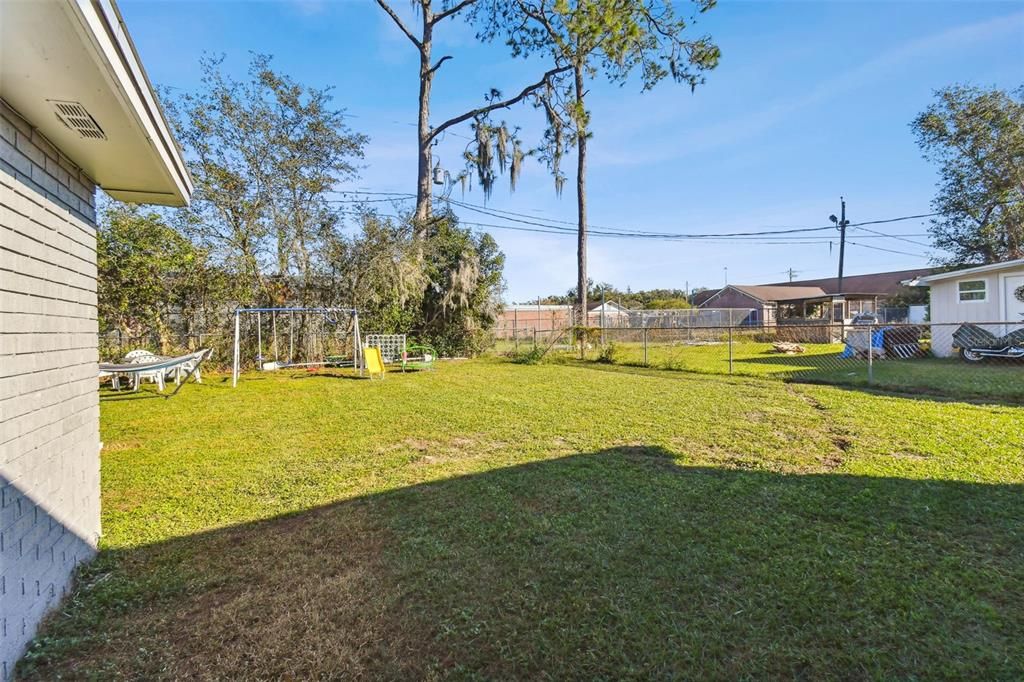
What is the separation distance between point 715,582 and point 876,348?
14.5 meters

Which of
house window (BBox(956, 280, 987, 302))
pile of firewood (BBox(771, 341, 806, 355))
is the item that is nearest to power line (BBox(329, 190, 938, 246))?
pile of firewood (BBox(771, 341, 806, 355))

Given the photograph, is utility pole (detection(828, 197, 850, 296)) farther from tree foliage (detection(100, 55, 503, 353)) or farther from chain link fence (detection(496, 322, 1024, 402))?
tree foliage (detection(100, 55, 503, 353))

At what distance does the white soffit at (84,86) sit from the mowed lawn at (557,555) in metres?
2.23

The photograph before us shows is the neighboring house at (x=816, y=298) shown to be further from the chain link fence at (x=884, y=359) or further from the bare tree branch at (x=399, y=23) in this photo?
the bare tree branch at (x=399, y=23)

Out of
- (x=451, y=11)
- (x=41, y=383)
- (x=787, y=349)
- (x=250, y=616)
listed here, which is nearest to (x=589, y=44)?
(x=451, y=11)

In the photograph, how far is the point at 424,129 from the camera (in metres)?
15.6

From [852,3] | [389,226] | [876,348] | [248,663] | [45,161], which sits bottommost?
[248,663]

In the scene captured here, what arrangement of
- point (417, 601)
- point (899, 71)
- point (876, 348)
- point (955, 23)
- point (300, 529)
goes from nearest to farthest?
point (417, 601)
point (300, 529)
point (955, 23)
point (899, 71)
point (876, 348)

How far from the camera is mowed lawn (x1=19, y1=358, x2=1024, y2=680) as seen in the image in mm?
1774

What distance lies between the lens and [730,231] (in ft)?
101

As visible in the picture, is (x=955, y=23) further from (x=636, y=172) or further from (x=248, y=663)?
(x=248, y=663)

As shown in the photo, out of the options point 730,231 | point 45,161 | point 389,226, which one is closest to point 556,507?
point 45,161

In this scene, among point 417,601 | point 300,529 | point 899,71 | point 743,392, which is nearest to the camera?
point 417,601

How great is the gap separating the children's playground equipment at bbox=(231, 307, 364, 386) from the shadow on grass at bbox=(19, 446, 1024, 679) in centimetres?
961
